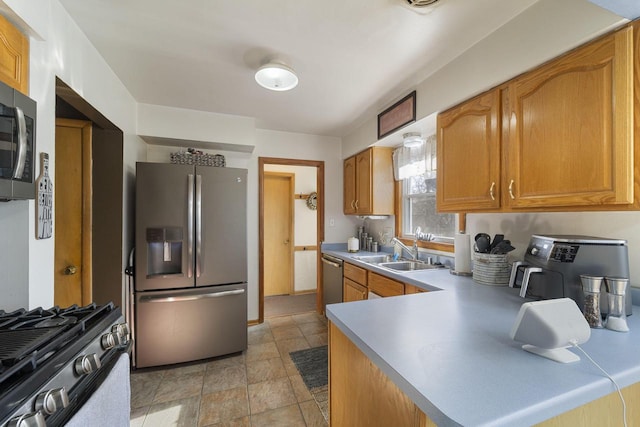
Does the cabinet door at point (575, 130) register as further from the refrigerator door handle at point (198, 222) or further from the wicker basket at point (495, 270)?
the refrigerator door handle at point (198, 222)

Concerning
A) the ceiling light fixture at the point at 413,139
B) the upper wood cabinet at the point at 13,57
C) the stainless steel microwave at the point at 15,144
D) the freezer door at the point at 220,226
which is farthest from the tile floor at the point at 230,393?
the ceiling light fixture at the point at 413,139

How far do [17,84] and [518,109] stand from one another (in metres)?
2.22

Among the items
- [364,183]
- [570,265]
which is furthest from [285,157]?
[570,265]

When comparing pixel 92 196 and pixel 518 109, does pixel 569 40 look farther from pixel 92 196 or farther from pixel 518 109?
pixel 92 196

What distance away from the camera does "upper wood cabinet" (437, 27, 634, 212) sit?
1017mm

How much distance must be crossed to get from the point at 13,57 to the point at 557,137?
2265mm

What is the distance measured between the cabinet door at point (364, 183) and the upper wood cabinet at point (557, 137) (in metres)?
1.26

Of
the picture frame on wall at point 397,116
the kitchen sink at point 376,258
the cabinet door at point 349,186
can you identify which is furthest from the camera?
the cabinet door at point 349,186

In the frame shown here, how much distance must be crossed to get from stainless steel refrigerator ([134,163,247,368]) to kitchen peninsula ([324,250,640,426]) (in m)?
1.48

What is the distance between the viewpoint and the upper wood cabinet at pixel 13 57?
0.93 metres

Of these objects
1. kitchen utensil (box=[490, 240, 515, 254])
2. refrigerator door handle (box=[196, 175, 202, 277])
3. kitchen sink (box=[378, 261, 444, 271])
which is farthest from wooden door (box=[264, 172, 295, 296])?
kitchen utensil (box=[490, 240, 515, 254])

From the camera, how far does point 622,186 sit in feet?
3.30

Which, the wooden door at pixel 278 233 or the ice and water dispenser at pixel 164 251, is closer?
the ice and water dispenser at pixel 164 251

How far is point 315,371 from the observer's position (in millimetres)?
2205
